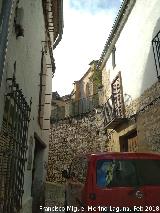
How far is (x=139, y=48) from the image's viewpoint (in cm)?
1109

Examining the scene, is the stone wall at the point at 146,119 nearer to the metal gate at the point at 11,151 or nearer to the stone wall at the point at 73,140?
the metal gate at the point at 11,151

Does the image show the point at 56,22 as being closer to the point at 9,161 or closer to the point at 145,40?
the point at 145,40

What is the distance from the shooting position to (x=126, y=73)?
41.7 ft

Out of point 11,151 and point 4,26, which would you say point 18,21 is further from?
point 11,151

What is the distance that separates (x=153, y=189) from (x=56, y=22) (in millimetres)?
9810

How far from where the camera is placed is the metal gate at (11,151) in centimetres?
436

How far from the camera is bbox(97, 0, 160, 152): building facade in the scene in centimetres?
961

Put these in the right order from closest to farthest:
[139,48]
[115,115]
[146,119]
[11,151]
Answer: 1. [11,151]
2. [146,119]
3. [139,48]
4. [115,115]

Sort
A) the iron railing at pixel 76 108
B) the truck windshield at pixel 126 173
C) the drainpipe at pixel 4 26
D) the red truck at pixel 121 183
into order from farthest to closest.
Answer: the iron railing at pixel 76 108 < the truck windshield at pixel 126 173 < the red truck at pixel 121 183 < the drainpipe at pixel 4 26

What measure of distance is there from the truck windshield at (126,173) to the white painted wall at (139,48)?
4.93 m

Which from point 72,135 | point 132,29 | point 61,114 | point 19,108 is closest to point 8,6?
point 19,108

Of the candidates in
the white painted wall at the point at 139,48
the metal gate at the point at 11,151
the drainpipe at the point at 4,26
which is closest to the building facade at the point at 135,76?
the white painted wall at the point at 139,48

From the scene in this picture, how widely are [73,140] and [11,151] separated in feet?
48.9

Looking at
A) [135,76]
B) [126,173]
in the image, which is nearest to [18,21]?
[126,173]
